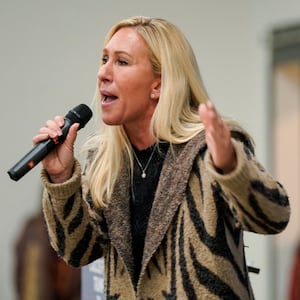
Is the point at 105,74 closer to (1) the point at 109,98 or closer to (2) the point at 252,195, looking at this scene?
(1) the point at 109,98

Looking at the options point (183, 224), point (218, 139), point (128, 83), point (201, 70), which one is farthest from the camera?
point (201, 70)

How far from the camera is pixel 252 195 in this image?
1468 mm

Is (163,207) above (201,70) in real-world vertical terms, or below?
below

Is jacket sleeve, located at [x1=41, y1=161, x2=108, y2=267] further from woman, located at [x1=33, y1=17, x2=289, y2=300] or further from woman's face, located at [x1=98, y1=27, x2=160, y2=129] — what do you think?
woman's face, located at [x1=98, y1=27, x2=160, y2=129]

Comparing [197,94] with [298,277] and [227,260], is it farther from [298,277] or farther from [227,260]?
[298,277]

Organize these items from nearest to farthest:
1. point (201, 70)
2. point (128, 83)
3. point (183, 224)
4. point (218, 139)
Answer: point (218, 139), point (183, 224), point (128, 83), point (201, 70)

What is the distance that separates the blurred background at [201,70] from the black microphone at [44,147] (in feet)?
5.74

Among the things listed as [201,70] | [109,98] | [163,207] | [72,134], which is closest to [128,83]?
[109,98]

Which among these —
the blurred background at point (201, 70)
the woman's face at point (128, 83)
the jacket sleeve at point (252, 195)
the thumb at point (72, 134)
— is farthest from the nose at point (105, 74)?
the blurred background at point (201, 70)

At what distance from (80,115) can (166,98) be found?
18cm

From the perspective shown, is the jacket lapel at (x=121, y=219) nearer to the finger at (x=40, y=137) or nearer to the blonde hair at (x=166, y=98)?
the blonde hair at (x=166, y=98)

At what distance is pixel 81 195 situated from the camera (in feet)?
5.80

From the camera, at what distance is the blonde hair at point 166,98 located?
1.71 meters

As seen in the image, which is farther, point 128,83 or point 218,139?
point 128,83
